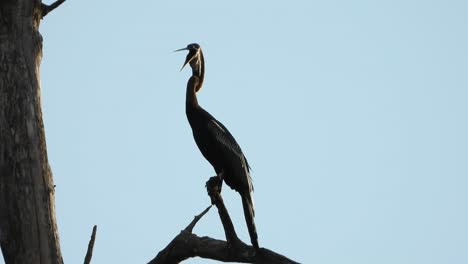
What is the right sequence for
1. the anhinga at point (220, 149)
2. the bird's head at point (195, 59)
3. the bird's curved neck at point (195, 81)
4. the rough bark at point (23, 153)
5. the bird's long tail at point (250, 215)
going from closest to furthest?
the rough bark at point (23, 153)
the bird's long tail at point (250, 215)
the anhinga at point (220, 149)
the bird's curved neck at point (195, 81)
the bird's head at point (195, 59)

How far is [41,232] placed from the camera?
6258mm

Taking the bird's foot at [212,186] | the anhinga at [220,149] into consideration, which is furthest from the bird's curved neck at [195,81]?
the bird's foot at [212,186]

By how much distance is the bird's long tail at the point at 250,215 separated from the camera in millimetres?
6469

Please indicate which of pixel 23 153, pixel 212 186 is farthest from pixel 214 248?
pixel 23 153

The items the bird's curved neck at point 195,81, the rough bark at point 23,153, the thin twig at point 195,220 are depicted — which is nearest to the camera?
the rough bark at point 23,153

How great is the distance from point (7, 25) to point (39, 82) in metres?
0.49

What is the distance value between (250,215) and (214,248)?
0.89 m

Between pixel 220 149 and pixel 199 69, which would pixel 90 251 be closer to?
pixel 220 149

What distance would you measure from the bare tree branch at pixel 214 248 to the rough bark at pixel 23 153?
0.88 meters

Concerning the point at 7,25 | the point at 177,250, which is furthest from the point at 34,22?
the point at 177,250

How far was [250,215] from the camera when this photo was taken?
7.35 metres

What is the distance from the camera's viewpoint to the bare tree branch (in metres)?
6.29

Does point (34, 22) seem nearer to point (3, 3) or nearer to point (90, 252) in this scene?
point (3, 3)

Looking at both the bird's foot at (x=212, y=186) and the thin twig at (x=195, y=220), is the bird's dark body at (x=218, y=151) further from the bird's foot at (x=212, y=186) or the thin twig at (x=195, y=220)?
the thin twig at (x=195, y=220)
